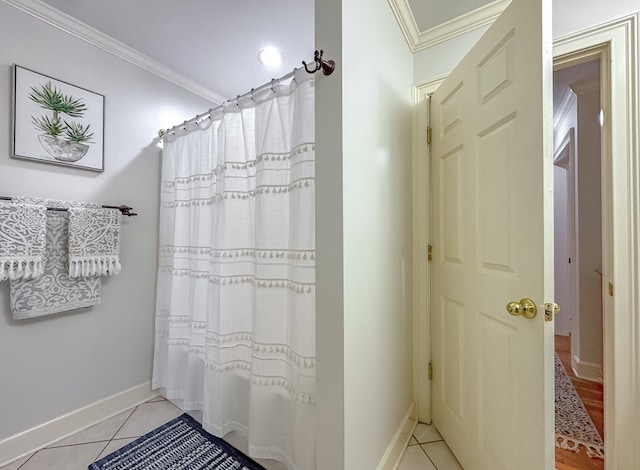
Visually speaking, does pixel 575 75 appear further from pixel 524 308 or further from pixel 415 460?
pixel 415 460

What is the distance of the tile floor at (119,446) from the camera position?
1.30 m

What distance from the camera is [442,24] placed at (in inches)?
59.2

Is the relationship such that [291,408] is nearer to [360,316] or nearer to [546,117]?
[360,316]

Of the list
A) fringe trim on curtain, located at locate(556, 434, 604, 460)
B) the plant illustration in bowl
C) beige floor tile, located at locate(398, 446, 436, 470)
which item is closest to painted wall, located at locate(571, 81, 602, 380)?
fringe trim on curtain, located at locate(556, 434, 604, 460)

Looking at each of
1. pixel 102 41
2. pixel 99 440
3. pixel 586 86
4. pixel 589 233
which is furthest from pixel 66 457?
pixel 586 86

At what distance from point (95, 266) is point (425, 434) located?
2.20 meters

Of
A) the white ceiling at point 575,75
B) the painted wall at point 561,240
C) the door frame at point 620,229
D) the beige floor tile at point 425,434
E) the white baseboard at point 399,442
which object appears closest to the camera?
the door frame at point 620,229

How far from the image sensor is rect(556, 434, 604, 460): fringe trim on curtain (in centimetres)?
137

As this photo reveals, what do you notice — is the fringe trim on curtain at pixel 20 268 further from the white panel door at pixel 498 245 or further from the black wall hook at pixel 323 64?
the white panel door at pixel 498 245

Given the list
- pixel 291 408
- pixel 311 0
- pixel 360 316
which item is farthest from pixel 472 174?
pixel 291 408

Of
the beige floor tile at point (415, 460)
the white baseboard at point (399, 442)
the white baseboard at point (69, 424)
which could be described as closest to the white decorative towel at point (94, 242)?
the white baseboard at point (69, 424)

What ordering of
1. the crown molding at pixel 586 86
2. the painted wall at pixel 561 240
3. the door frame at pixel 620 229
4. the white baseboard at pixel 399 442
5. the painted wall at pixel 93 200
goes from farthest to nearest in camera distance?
the painted wall at pixel 561 240
the crown molding at pixel 586 86
the painted wall at pixel 93 200
the white baseboard at pixel 399 442
the door frame at pixel 620 229

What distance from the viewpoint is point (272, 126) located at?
4.19ft

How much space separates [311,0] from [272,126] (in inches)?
28.8
